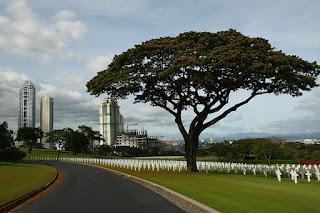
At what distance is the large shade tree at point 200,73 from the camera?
35688mm

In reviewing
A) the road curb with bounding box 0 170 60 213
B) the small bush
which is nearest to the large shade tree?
the road curb with bounding box 0 170 60 213

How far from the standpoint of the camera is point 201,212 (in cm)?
1420

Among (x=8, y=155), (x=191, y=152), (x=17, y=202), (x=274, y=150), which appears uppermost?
(x=8, y=155)

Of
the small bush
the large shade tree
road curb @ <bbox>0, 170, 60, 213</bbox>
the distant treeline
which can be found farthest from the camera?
the distant treeline

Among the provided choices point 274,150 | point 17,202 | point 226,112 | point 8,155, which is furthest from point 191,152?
point 274,150

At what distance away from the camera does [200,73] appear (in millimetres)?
37469

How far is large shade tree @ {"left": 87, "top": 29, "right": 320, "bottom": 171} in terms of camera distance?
117 ft

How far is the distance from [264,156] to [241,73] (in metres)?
43.3

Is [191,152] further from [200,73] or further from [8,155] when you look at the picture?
[8,155]

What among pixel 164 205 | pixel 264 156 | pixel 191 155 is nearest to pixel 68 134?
pixel 264 156

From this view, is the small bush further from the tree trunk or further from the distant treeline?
the distant treeline

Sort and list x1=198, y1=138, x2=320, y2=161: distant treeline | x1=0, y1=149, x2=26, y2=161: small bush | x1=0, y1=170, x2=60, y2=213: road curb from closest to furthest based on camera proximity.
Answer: x1=0, y1=170, x2=60, y2=213: road curb < x1=0, y1=149, x2=26, y2=161: small bush < x1=198, y1=138, x2=320, y2=161: distant treeline

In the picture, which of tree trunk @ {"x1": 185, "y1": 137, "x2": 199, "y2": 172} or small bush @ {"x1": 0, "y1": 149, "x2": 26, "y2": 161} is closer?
tree trunk @ {"x1": 185, "y1": 137, "x2": 199, "y2": 172}

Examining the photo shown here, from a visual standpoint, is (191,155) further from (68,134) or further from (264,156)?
(68,134)
